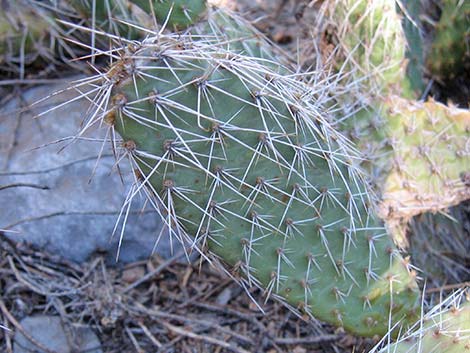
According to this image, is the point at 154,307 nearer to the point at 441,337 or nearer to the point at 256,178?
the point at 256,178

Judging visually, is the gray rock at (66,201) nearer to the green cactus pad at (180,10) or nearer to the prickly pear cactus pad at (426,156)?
the green cactus pad at (180,10)

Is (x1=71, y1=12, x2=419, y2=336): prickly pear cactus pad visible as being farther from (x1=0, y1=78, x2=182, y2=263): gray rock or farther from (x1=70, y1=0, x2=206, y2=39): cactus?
(x1=0, y1=78, x2=182, y2=263): gray rock

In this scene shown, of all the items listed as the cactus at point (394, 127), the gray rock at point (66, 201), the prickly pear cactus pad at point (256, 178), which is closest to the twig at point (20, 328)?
the gray rock at point (66, 201)

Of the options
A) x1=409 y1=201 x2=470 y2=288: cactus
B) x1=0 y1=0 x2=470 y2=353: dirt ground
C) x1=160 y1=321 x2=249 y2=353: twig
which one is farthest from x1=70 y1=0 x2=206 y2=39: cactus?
x1=409 y1=201 x2=470 y2=288: cactus

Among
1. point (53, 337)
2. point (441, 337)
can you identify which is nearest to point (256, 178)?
point (441, 337)

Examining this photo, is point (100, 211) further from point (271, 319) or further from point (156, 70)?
point (156, 70)
